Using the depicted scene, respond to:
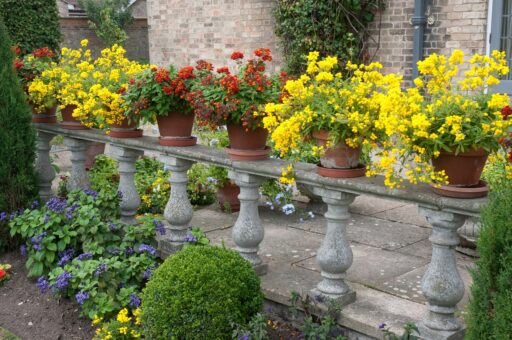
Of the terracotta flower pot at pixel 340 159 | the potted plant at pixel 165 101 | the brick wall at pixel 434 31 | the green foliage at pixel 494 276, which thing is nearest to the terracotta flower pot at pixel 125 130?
the potted plant at pixel 165 101

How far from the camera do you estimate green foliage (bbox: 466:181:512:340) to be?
7.91 feet

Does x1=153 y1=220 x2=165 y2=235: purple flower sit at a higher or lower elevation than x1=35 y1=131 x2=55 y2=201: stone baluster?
lower

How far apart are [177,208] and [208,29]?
28.2ft

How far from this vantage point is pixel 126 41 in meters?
22.2

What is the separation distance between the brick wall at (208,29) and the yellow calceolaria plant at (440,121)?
27.4 feet

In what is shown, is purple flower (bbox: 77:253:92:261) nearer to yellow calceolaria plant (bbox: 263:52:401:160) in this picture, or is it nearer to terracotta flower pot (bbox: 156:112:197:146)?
terracotta flower pot (bbox: 156:112:197:146)

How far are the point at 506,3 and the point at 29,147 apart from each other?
6.21 meters

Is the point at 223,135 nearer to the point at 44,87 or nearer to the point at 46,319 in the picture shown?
the point at 44,87

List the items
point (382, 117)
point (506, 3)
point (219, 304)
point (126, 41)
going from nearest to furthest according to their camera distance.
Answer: point (382, 117), point (219, 304), point (506, 3), point (126, 41)

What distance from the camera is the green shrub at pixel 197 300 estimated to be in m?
3.48

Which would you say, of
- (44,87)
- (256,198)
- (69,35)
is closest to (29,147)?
(44,87)

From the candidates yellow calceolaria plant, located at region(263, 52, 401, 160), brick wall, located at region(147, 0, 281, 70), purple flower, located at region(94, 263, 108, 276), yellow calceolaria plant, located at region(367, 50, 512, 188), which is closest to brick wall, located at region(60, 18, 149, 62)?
brick wall, located at region(147, 0, 281, 70)

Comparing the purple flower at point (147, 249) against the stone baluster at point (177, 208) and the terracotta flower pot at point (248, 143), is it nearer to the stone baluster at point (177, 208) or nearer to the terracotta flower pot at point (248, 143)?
the stone baluster at point (177, 208)

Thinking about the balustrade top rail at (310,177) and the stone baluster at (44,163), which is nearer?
the balustrade top rail at (310,177)
